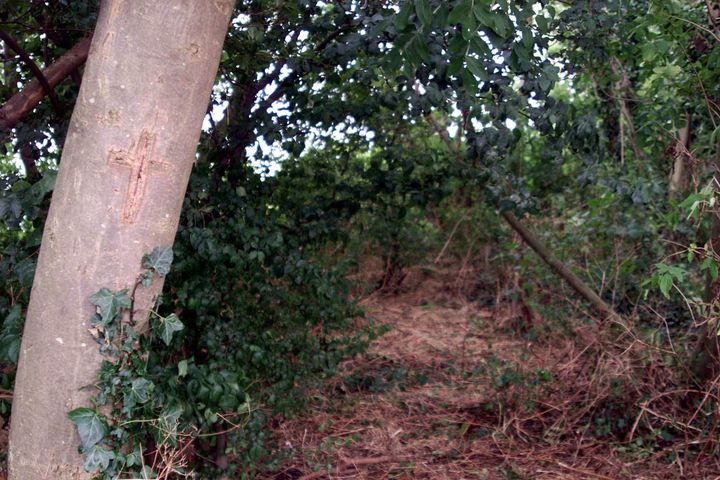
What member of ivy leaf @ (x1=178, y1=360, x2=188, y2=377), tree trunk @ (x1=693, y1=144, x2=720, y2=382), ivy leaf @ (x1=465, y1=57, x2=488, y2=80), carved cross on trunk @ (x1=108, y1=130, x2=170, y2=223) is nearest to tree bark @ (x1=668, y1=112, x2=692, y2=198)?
tree trunk @ (x1=693, y1=144, x2=720, y2=382)

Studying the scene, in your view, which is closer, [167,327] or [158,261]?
[158,261]

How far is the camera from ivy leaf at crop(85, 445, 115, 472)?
2461 millimetres

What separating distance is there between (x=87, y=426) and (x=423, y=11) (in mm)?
1763

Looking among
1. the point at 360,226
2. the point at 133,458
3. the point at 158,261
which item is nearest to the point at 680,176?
the point at 360,226

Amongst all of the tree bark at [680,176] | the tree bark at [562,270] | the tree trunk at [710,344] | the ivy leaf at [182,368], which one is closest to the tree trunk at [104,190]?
the ivy leaf at [182,368]

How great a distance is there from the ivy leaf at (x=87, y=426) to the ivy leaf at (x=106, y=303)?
30cm

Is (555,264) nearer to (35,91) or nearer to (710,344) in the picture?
(710,344)

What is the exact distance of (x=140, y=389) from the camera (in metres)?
2.58

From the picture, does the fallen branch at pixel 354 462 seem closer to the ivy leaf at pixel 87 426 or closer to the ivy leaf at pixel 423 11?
the ivy leaf at pixel 87 426

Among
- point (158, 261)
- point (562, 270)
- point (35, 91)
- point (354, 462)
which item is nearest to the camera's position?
point (158, 261)

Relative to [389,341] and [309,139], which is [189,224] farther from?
[389,341]

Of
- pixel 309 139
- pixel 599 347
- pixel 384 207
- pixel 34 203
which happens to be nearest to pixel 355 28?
pixel 309 139

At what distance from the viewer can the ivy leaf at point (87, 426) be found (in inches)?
96.4

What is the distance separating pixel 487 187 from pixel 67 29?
9.49ft
